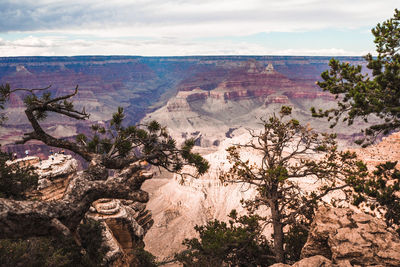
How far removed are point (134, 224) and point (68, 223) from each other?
12110mm

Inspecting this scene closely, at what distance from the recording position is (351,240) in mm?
8688

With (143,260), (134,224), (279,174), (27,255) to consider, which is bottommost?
(143,260)

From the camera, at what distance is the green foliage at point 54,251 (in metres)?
9.64

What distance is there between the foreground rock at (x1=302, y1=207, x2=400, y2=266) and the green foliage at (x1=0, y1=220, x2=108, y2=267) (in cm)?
776

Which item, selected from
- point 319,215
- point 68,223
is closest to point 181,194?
point 319,215

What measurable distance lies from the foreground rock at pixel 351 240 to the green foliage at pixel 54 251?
306 inches

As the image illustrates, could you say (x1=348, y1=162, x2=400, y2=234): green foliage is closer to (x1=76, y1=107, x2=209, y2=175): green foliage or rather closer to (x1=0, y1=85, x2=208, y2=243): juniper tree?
(x1=76, y1=107, x2=209, y2=175): green foliage

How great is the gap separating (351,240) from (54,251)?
35.3 ft

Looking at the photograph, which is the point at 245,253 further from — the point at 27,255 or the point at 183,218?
Result: the point at 183,218

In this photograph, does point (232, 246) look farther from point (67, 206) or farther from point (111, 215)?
point (67, 206)

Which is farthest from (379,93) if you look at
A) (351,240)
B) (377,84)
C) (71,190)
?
(71,190)

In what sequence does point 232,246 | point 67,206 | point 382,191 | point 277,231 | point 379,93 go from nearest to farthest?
point 67,206 → point 379,93 → point 382,191 → point 277,231 → point 232,246

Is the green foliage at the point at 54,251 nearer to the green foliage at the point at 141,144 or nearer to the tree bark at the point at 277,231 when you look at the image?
the green foliage at the point at 141,144

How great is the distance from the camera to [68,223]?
6344 mm
